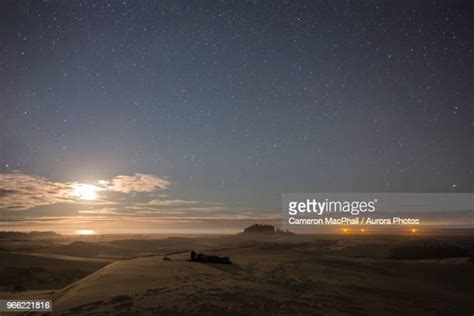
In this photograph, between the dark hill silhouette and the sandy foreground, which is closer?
the sandy foreground

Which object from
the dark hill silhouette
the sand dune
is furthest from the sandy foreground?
the dark hill silhouette

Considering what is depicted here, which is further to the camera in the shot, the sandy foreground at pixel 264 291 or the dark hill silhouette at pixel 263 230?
the dark hill silhouette at pixel 263 230

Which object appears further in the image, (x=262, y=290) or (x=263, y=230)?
(x=263, y=230)

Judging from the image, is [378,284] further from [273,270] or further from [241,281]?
[241,281]

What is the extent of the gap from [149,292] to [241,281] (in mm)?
2390

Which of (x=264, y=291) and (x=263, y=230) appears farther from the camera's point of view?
(x=263, y=230)

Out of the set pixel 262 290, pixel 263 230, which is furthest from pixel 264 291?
pixel 263 230

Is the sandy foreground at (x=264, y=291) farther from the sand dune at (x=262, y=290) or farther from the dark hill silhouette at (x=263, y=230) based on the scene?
the dark hill silhouette at (x=263, y=230)

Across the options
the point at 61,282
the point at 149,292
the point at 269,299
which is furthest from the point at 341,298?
the point at 61,282

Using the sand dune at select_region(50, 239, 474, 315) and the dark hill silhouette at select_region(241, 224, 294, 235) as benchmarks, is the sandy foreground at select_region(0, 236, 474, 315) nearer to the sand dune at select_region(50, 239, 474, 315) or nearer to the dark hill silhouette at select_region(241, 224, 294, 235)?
the sand dune at select_region(50, 239, 474, 315)

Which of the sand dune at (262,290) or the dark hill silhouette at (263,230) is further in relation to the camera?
the dark hill silhouette at (263,230)

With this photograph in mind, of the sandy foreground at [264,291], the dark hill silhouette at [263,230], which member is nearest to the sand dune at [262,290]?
the sandy foreground at [264,291]

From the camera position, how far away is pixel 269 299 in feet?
26.8

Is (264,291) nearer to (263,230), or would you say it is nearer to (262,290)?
(262,290)
